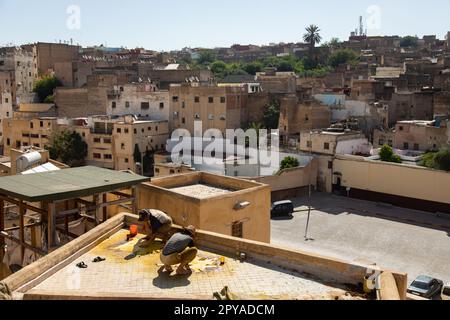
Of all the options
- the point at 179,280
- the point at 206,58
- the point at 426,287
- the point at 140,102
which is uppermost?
the point at 206,58

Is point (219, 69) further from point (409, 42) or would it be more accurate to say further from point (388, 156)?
point (388, 156)

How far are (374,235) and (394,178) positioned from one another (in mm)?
5524

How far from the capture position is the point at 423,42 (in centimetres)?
9912

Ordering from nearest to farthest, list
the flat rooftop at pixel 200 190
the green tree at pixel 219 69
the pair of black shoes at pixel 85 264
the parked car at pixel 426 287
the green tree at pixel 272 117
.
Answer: the pair of black shoes at pixel 85 264, the flat rooftop at pixel 200 190, the parked car at pixel 426 287, the green tree at pixel 272 117, the green tree at pixel 219 69

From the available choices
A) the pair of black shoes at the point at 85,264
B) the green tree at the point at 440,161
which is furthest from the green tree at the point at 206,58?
the pair of black shoes at the point at 85,264

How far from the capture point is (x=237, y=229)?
1157cm

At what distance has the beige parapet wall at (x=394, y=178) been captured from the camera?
25.9 metres

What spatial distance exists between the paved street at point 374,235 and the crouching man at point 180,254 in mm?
11979

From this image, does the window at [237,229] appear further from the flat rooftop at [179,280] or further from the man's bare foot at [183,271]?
the man's bare foot at [183,271]

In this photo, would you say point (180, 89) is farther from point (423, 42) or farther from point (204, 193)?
point (423, 42)

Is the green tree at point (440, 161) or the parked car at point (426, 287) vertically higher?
the green tree at point (440, 161)

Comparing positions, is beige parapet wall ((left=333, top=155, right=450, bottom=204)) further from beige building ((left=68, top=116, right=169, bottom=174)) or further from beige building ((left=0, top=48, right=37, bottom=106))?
beige building ((left=0, top=48, right=37, bottom=106))

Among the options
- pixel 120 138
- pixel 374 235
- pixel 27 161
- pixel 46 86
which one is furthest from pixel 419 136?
pixel 46 86
